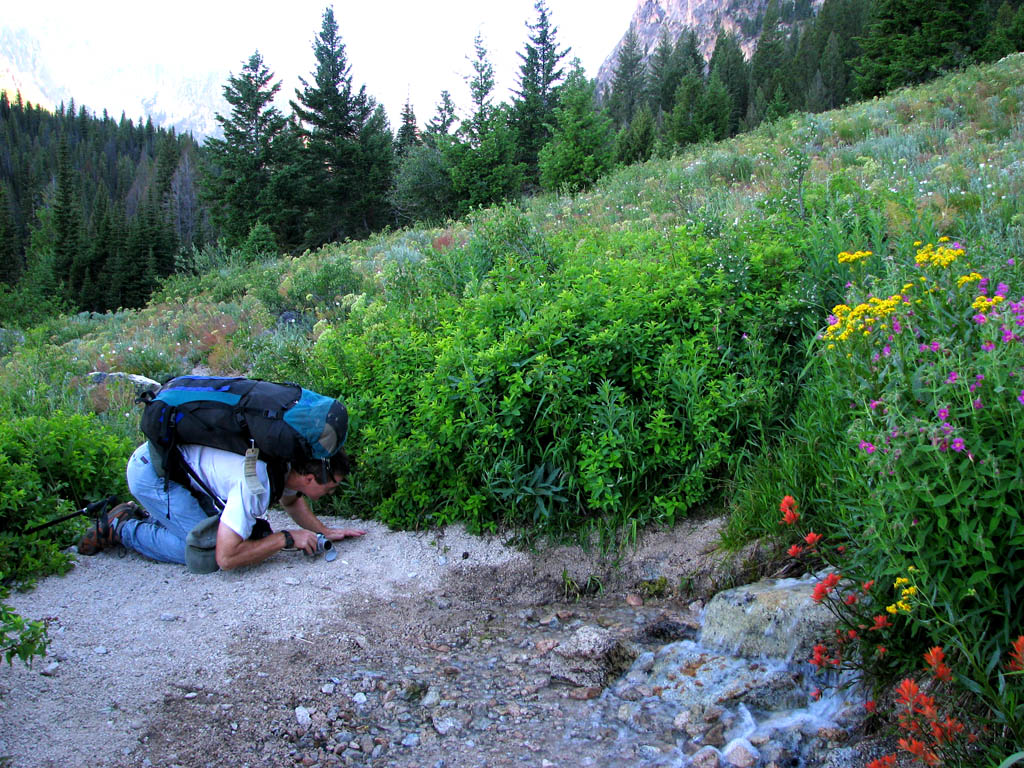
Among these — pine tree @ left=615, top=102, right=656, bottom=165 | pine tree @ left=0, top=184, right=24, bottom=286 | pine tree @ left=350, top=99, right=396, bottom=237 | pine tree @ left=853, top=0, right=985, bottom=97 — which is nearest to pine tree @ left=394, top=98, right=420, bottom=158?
pine tree @ left=350, top=99, right=396, bottom=237

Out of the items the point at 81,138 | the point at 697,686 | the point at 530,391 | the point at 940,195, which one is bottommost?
the point at 697,686

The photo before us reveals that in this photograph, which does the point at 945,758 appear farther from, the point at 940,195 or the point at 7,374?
the point at 7,374

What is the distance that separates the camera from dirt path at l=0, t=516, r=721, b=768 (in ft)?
8.98

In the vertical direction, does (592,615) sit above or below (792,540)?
below

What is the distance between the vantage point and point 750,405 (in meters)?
4.25

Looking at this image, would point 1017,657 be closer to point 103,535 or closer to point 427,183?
point 103,535

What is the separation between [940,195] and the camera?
5.83 metres

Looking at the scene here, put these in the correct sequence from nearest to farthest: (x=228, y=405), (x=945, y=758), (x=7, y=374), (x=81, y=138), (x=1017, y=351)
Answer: (x=945, y=758) → (x=1017, y=351) → (x=228, y=405) → (x=7, y=374) → (x=81, y=138)

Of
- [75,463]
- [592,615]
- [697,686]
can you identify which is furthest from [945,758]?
[75,463]

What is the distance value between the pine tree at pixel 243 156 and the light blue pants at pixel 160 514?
34801 mm

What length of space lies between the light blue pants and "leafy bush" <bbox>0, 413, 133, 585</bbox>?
1.37ft

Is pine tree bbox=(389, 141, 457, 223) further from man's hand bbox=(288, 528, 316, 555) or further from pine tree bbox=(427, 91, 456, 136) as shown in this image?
man's hand bbox=(288, 528, 316, 555)

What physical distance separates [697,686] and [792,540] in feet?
3.22

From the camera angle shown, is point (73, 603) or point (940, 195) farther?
point (940, 195)
